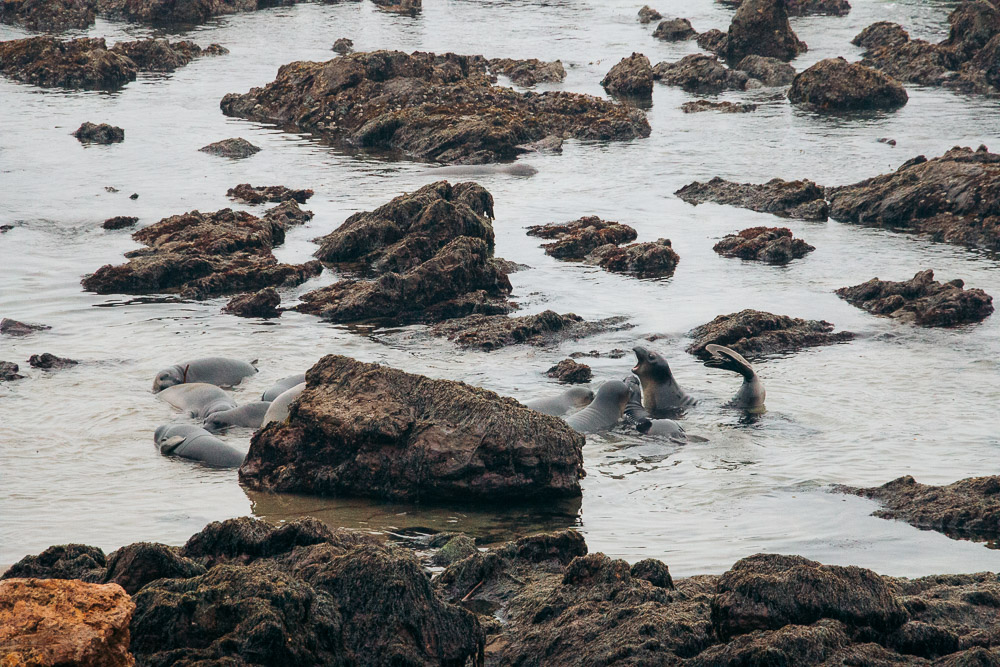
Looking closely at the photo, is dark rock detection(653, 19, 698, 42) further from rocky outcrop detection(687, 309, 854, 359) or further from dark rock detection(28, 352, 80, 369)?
dark rock detection(28, 352, 80, 369)

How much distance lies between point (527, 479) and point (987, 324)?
7.84m

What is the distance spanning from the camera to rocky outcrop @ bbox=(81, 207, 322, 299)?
1544 cm

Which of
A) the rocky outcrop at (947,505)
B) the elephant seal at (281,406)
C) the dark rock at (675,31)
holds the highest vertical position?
the dark rock at (675,31)

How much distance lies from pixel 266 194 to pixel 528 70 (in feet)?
54.3

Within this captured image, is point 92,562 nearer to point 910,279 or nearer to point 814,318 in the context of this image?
point 814,318

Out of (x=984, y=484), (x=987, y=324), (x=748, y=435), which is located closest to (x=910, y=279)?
(x=987, y=324)

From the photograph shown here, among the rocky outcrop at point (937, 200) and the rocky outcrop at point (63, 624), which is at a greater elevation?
the rocky outcrop at point (63, 624)

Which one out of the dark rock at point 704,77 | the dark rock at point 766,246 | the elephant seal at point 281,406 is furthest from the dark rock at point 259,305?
the dark rock at point 704,77

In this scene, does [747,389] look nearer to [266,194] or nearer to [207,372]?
[207,372]

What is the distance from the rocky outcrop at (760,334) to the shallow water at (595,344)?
25cm

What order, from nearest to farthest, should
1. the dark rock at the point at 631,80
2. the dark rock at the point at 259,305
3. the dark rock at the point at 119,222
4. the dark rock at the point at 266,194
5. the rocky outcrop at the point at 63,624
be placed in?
the rocky outcrop at the point at 63,624 < the dark rock at the point at 259,305 < the dark rock at the point at 119,222 < the dark rock at the point at 266,194 < the dark rock at the point at 631,80

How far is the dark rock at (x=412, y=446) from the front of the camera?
341 inches

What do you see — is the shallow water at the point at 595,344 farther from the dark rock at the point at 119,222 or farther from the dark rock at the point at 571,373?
the dark rock at the point at 119,222

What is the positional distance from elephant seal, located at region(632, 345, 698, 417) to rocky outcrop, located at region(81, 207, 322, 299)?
19.9 feet
